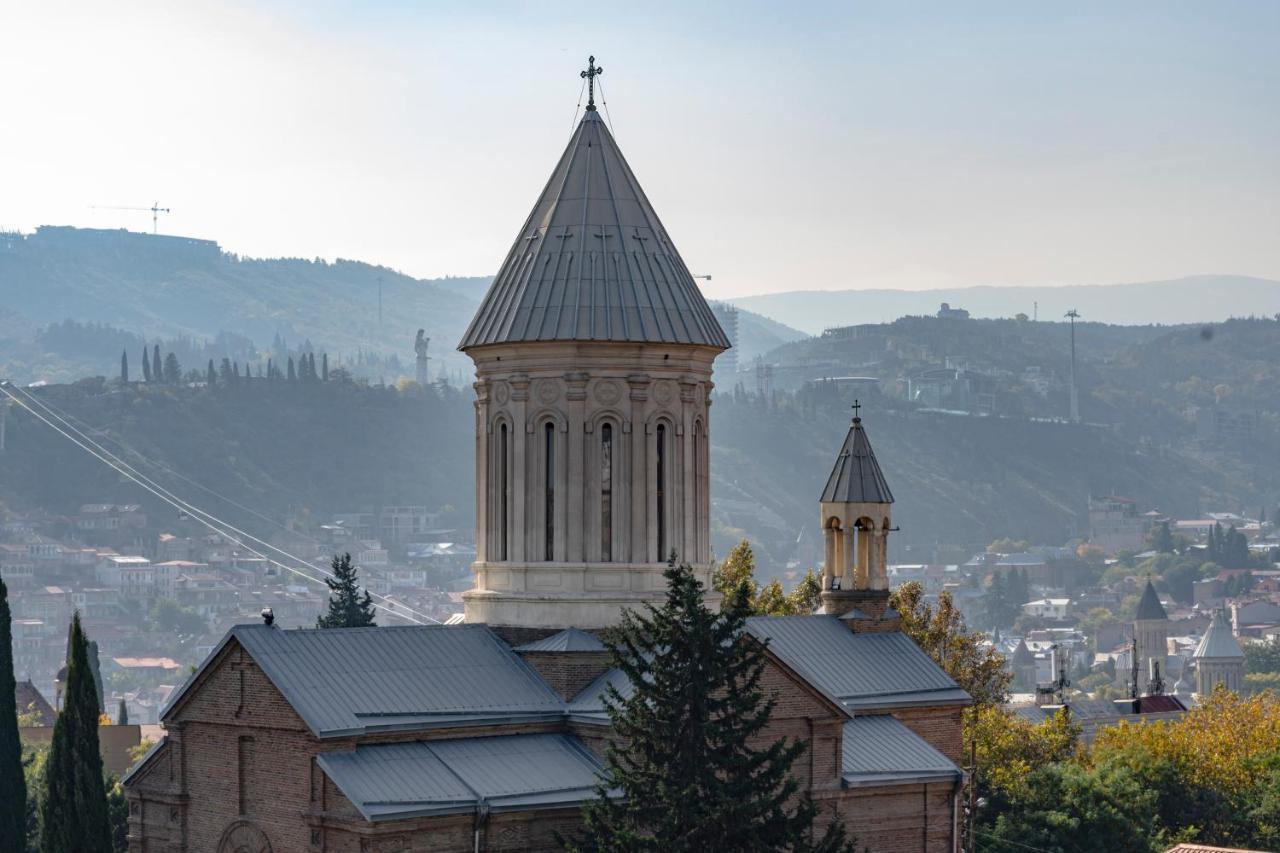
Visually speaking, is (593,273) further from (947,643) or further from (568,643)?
(947,643)

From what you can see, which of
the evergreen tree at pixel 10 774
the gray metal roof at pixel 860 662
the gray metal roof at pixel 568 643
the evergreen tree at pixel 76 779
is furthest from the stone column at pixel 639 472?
the evergreen tree at pixel 10 774

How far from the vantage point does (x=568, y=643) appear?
33.9m

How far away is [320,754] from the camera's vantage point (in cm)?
3000

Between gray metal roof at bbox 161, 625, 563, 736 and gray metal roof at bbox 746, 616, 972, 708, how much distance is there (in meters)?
5.47

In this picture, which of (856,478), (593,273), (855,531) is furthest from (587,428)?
(855,531)

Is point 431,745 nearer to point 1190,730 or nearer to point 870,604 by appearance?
point 870,604

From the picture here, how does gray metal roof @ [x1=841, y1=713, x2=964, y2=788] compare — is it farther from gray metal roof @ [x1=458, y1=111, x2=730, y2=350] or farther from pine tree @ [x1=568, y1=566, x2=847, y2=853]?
gray metal roof @ [x1=458, y1=111, x2=730, y2=350]

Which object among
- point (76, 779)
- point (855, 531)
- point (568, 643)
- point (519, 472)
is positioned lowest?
point (76, 779)

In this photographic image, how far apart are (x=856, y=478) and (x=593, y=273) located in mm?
9320

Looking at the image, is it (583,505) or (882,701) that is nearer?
(583,505)

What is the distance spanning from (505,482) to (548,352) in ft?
7.14

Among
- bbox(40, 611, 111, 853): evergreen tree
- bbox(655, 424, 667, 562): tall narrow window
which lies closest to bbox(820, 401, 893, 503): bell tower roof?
bbox(655, 424, 667, 562): tall narrow window

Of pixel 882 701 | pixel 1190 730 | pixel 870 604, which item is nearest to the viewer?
pixel 882 701

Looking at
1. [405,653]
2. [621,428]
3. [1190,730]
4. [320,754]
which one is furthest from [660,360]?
[1190,730]
